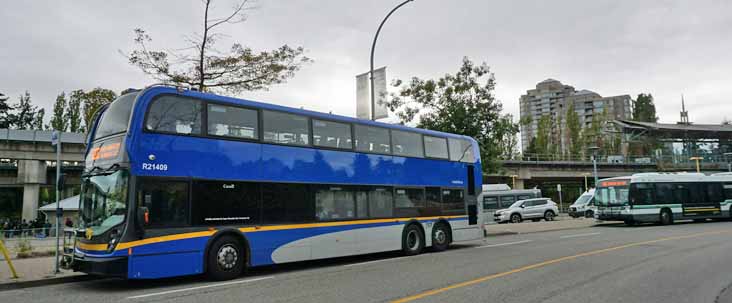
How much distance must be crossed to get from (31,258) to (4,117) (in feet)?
204

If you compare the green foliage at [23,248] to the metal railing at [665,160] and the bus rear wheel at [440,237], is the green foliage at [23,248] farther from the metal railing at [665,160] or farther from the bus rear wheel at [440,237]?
the metal railing at [665,160]

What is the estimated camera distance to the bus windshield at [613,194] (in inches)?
1086

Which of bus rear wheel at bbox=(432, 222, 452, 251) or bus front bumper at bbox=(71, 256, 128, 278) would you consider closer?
bus front bumper at bbox=(71, 256, 128, 278)

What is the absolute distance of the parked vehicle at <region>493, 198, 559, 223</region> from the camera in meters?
37.5

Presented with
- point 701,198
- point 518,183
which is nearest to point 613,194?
point 701,198

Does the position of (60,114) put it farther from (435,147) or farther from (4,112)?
(435,147)

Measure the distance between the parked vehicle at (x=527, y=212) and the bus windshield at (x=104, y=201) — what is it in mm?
31514

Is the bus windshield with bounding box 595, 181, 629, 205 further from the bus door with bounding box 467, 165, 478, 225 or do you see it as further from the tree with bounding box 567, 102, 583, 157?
the tree with bounding box 567, 102, 583, 157

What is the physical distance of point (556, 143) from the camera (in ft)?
275

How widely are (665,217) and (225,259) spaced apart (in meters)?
26.5

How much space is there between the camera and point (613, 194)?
2800 centimetres

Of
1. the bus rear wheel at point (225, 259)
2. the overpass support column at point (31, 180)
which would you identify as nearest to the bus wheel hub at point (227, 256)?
the bus rear wheel at point (225, 259)

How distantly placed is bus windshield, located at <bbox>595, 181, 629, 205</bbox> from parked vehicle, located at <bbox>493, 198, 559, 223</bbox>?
9.02 metres

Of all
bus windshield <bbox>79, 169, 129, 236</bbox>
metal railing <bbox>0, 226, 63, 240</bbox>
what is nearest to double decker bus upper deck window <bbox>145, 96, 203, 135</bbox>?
bus windshield <bbox>79, 169, 129, 236</bbox>
